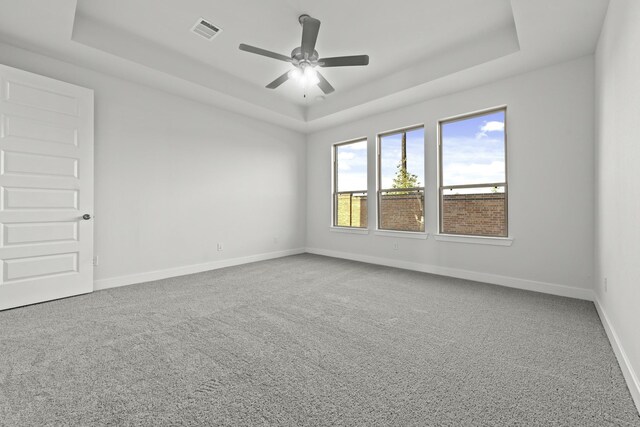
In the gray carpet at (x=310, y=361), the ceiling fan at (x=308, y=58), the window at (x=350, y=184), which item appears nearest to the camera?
the gray carpet at (x=310, y=361)

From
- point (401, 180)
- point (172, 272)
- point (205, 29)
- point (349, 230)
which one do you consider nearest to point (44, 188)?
point (172, 272)

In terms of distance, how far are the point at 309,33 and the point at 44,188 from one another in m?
3.24

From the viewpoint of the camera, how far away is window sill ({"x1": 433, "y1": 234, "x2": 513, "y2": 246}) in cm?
377

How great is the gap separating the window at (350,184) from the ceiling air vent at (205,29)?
3134 mm

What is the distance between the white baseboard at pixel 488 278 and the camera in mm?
3270

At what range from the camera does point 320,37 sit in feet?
11.2

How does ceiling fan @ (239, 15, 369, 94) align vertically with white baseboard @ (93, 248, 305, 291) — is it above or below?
above

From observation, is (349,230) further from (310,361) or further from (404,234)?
(310,361)

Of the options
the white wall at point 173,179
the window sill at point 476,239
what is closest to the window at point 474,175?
the window sill at point 476,239

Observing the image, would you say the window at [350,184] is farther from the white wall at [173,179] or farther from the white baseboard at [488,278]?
the white wall at [173,179]

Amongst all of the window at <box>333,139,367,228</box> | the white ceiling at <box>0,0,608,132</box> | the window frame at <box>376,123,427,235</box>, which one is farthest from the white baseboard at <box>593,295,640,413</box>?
the window at <box>333,139,367,228</box>

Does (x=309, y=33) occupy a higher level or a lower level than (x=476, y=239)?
higher

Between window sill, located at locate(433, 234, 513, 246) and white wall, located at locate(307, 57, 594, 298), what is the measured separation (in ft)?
0.20

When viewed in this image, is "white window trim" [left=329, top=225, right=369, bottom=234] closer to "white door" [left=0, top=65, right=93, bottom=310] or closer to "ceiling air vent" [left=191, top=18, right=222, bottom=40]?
"ceiling air vent" [left=191, top=18, right=222, bottom=40]
